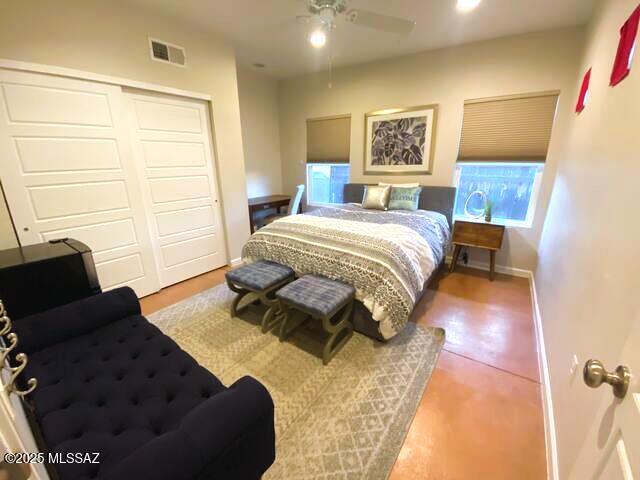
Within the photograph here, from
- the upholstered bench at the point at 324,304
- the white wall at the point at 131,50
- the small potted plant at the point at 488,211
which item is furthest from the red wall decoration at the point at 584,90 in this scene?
the white wall at the point at 131,50

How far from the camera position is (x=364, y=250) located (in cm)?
217

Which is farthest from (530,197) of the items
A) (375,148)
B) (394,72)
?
(394,72)

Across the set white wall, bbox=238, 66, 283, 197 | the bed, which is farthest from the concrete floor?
white wall, bbox=238, 66, 283, 197

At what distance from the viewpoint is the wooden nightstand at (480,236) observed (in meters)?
3.09

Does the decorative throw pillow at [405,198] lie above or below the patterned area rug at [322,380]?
above

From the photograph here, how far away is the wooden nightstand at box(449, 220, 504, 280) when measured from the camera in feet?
10.1

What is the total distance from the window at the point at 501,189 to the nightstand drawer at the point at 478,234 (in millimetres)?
423

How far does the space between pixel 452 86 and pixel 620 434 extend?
12.3ft

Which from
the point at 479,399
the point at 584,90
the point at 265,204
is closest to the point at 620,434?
the point at 479,399

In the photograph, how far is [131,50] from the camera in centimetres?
248

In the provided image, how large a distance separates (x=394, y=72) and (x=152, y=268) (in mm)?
3910

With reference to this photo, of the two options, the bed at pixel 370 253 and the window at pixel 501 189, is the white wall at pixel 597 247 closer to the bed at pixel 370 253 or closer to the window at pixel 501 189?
the bed at pixel 370 253

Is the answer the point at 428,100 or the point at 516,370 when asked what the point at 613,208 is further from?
the point at 428,100

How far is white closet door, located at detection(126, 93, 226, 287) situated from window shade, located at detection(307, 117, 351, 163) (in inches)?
73.4
